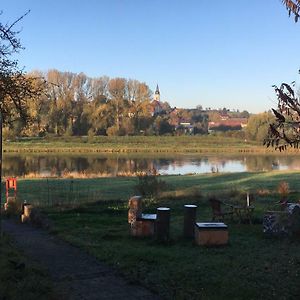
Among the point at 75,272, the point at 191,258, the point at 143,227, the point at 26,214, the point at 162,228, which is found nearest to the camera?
the point at 75,272

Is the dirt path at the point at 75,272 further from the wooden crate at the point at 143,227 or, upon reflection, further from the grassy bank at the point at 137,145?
the grassy bank at the point at 137,145

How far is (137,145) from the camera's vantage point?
7750 cm

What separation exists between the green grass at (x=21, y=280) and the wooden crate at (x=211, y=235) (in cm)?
344

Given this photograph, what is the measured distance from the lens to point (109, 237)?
1124 centimetres

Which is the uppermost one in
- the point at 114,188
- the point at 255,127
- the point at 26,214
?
the point at 255,127

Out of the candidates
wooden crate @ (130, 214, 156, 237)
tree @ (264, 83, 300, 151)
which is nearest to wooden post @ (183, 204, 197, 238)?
wooden crate @ (130, 214, 156, 237)

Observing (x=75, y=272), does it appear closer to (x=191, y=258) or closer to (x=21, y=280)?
(x=21, y=280)

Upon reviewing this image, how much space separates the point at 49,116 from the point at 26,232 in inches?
2650

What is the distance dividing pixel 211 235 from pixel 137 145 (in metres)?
67.6

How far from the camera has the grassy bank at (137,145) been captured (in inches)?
2790

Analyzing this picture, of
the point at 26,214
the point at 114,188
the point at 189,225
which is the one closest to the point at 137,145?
the point at 114,188

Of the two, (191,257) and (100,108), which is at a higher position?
(100,108)

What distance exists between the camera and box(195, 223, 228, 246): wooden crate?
10.0m

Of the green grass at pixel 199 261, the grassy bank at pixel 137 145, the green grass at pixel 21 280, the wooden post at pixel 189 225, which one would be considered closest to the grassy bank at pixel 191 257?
the green grass at pixel 199 261
